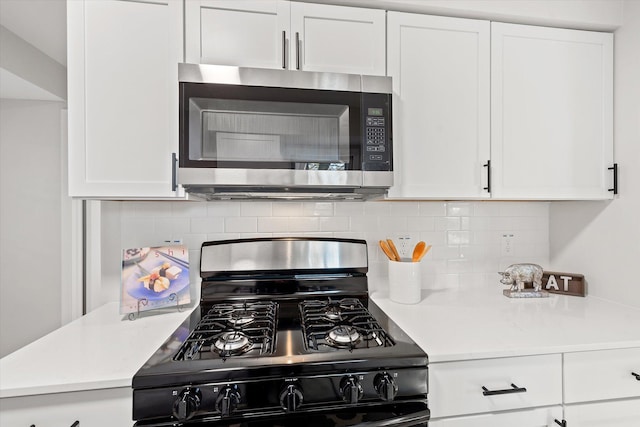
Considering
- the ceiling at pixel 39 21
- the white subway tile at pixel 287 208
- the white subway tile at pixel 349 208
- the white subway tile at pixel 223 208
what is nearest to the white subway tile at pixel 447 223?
the white subway tile at pixel 349 208

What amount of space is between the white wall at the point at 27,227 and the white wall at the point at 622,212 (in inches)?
127

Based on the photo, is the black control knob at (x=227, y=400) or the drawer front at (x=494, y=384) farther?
the drawer front at (x=494, y=384)

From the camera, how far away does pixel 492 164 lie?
1490 mm

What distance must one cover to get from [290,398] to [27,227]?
Answer: 2352 millimetres

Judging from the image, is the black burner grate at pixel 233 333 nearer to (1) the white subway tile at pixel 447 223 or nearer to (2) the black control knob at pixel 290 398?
(2) the black control knob at pixel 290 398

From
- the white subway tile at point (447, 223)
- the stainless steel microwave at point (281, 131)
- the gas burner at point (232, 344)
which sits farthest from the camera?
the white subway tile at point (447, 223)

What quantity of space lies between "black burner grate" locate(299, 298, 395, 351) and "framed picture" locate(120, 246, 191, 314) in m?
0.56

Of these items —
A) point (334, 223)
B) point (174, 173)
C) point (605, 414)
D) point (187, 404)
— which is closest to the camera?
point (187, 404)

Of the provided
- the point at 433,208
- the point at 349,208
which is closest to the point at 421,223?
the point at 433,208

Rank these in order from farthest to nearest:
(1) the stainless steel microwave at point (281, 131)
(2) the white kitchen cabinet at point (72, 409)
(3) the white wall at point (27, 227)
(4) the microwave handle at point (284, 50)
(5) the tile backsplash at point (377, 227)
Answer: (3) the white wall at point (27, 227) → (5) the tile backsplash at point (377, 227) → (4) the microwave handle at point (284, 50) → (1) the stainless steel microwave at point (281, 131) → (2) the white kitchen cabinet at point (72, 409)

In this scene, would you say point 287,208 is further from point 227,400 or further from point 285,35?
point 227,400

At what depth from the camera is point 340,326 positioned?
122 cm

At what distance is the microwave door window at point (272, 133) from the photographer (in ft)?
4.04

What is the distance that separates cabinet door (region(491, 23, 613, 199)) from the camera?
1.50 meters
